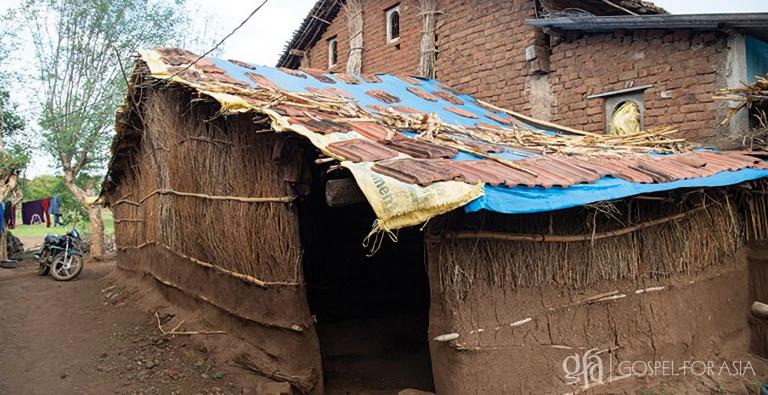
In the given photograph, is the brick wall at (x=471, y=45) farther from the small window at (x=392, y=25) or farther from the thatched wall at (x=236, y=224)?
the thatched wall at (x=236, y=224)

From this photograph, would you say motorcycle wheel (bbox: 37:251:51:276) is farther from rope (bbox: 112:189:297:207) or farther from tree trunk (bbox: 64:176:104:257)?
rope (bbox: 112:189:297:207)

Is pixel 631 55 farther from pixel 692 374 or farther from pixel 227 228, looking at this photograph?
pixel 227 228

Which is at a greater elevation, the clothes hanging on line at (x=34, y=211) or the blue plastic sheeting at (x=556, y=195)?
the clothes hanging on line at (x=34, y=211)

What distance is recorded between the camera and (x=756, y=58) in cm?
671

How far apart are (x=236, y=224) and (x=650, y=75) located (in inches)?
217

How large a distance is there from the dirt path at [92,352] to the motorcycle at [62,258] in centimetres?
183

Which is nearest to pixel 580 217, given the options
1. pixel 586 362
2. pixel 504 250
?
pixel 504 250

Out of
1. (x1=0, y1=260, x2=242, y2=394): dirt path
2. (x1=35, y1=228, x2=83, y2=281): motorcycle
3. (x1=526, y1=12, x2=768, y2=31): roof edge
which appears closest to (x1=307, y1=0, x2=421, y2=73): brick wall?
(x1=526, y1=12, x2=768, y2=31): roof edge

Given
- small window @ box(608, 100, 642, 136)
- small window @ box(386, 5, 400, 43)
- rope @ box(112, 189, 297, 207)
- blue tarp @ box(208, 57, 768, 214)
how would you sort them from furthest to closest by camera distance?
small window @ box(386, 5, 400, 43), small window @ box(608, 100, 642, 136), rope @ box(112, 189, 297, 207), blue tarp @ box(208, 57, 768, 214)

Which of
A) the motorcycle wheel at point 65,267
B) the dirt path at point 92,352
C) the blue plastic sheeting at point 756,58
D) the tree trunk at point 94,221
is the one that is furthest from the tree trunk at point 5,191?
the blue plastic sheeting at point 756,58

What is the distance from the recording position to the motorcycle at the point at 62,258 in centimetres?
1071

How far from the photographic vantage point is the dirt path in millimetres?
5211

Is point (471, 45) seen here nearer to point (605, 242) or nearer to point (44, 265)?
point (605, 242)

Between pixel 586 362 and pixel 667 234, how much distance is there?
5.26 feet
